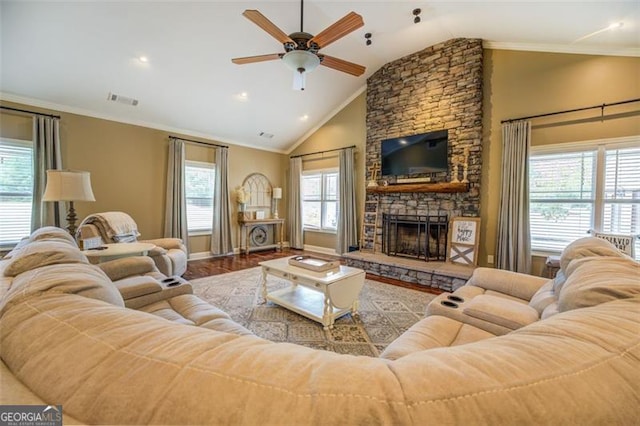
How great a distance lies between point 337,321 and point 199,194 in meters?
4.29

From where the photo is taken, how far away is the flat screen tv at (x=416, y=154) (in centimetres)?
429

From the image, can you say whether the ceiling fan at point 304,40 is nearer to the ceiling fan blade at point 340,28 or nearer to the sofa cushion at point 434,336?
the ceiling fan blade at point 340,28

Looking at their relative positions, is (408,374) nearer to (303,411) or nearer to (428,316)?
(303,411)

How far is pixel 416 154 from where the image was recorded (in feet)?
14.9

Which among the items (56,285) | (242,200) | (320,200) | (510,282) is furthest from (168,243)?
(510,282)

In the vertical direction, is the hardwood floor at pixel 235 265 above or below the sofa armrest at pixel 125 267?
below

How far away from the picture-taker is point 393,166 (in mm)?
4801

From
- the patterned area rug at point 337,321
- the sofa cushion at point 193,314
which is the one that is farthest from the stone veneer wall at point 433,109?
the sofa cushion at point 193,314

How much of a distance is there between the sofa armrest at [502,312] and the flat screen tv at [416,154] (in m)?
2.99

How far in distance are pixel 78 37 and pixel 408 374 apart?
474cm

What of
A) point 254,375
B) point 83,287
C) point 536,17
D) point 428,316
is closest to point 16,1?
point 83,287

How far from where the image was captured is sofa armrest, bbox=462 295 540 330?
1.52 m

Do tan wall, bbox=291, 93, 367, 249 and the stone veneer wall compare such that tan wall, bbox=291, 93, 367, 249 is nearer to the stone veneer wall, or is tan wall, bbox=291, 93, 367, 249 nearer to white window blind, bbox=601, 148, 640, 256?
the stone veneer wall

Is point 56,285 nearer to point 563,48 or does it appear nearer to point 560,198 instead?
point 560,198
